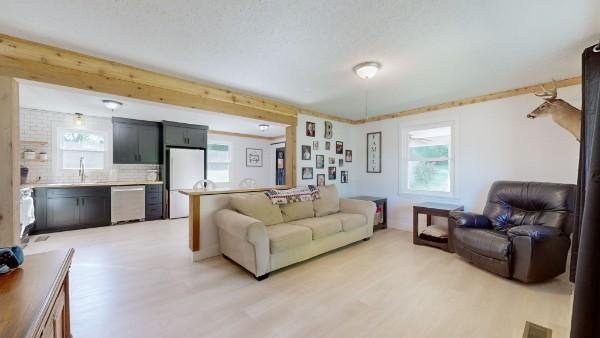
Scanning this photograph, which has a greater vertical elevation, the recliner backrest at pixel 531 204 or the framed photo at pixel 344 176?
the framed photo at pixel 344 176

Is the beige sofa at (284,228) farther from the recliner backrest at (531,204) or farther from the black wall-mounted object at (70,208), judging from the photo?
the black wall-mounted object at (70,208)

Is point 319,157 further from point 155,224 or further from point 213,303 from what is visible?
point 155,224

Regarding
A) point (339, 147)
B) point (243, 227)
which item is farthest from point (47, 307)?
point (339, 147)

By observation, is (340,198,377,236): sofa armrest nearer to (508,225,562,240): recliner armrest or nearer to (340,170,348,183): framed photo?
(340,170,348,183): framed photo

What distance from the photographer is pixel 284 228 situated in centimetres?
308

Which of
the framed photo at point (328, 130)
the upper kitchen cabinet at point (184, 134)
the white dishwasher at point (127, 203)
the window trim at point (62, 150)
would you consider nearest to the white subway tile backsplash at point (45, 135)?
the window trim at point (62, 150)

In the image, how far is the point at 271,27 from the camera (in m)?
1.92

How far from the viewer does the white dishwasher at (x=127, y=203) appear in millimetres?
4879

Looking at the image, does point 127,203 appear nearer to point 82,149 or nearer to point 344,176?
point 82,149

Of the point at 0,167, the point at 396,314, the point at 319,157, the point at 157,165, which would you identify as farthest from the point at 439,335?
the point at 157,165

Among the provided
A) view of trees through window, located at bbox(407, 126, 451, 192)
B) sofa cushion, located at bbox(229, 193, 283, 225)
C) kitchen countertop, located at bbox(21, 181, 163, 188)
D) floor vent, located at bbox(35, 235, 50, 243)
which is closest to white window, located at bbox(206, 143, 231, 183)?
kitchen countertop, located at bbox(21, 181, 163, 188)

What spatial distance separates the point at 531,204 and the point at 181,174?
6.18 metres

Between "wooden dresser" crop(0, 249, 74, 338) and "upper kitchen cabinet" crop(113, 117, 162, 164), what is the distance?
4.66 metres

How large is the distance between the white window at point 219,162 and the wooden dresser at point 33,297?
5504 mm
